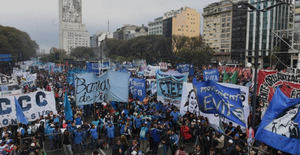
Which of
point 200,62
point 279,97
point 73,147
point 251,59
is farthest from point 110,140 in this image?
point 251,59

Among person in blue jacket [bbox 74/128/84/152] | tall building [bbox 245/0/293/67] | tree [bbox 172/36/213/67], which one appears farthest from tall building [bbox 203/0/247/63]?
person in blue jacket [bbox 74/128/84/152]

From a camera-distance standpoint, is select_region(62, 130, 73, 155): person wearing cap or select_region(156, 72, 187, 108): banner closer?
select_region(62, 130, 73, 155): person wearing cap

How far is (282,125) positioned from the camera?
6254 millimetres

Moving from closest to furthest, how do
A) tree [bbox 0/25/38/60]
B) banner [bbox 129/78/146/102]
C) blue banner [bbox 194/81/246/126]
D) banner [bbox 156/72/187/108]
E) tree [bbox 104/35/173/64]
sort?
blue banner [bbox 194/81/246/126]
banner [bbox 156/72/187/108]
banner [bbox 129/78/146/102]
tree [bbox 0/25/38/60]
tree [bbox 104/35/173/64]

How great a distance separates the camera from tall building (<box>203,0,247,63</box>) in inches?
3238

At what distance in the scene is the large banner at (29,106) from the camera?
974cm

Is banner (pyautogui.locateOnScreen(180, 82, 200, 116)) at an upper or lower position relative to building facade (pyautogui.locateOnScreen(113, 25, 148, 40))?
lower

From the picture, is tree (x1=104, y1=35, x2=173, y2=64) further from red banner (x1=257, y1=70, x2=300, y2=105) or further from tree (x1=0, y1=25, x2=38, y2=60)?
red banner (x1=257, y1=70, x2=300, y2=105)

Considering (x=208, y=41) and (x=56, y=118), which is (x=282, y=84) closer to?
(x=56, y=118)

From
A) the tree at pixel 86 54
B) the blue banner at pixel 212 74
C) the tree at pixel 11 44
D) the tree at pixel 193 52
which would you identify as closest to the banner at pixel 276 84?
the blue banner at pixel 212 74

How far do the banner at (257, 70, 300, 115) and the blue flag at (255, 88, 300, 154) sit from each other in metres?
4.29

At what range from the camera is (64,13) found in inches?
7451

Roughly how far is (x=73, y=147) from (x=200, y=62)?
50847 millimetres

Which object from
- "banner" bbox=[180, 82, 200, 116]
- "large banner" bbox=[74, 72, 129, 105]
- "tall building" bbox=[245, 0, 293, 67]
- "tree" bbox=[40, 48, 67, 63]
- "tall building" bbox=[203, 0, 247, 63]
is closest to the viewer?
"banner" bbox=[180, 82, 200, 116]
